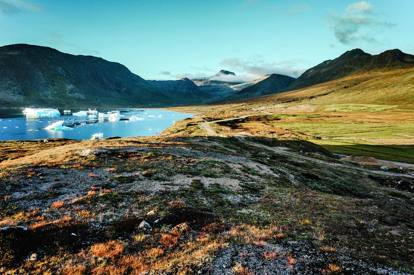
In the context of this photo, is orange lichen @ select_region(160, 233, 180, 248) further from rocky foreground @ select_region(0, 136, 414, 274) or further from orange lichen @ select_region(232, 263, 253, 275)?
orange lichen @ select_region(232, 263, 253, 275)

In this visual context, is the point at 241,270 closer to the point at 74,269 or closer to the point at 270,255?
the point at 270,255

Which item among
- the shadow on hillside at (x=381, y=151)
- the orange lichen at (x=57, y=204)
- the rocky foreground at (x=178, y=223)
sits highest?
the orange lichen at (x=57, y=204)

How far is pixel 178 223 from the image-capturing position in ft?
91.8

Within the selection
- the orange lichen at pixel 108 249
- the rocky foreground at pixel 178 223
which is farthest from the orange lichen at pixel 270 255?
the orange lichen at pixel 108 249

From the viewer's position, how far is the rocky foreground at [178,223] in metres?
21.2

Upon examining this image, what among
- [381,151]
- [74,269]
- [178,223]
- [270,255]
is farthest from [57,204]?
[381,151]

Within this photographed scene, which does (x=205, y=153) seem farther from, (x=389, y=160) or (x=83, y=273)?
(x=389, y=160)

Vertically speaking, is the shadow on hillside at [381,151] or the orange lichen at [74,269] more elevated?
the orange lichen at [74,269]

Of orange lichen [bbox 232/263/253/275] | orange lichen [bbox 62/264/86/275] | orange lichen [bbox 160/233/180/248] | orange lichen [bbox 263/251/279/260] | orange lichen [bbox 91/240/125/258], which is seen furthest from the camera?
orange lichen [bbox 160/233/180/248]

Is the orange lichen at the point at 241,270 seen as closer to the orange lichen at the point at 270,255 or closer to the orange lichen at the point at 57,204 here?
the orange lichen at the point at 270,255

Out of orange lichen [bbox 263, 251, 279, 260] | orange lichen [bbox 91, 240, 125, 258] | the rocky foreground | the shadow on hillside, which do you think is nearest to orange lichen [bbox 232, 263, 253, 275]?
the rocky foreground

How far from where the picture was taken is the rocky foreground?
21.2m

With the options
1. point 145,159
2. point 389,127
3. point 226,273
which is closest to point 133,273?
point 226,273

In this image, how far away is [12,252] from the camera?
21.0 meters
